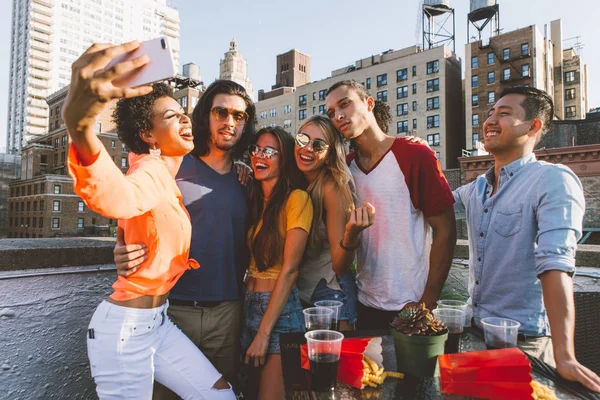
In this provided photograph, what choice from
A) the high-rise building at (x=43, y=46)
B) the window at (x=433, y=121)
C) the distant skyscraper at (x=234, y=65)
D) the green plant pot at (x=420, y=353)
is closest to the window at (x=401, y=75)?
the window at (x=433, y=121)

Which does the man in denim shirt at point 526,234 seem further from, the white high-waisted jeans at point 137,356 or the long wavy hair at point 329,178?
the white high-waisted jeans at point 137,356

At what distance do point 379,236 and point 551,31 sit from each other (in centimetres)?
6385

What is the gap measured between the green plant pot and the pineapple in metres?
0.03

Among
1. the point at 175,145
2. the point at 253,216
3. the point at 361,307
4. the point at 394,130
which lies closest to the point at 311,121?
the point at 253,216

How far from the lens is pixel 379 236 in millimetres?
3080

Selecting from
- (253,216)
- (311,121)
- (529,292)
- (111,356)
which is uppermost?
(311,121)

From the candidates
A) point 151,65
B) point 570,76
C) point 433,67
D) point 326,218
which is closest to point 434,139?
point 433,67

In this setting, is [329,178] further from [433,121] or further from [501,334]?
[433,121]

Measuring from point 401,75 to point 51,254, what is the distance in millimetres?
56855

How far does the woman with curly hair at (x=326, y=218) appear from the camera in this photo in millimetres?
3016

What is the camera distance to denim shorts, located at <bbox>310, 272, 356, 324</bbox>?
9.94ft

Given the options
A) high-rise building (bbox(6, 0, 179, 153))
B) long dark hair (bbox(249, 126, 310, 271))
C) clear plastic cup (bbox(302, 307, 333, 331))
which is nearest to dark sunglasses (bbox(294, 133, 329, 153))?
long dark hair (bbox(249, 126, 310, 271))

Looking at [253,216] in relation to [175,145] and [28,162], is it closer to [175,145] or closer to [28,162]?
[175,145]

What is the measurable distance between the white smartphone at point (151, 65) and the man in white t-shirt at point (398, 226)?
2.00 metres
